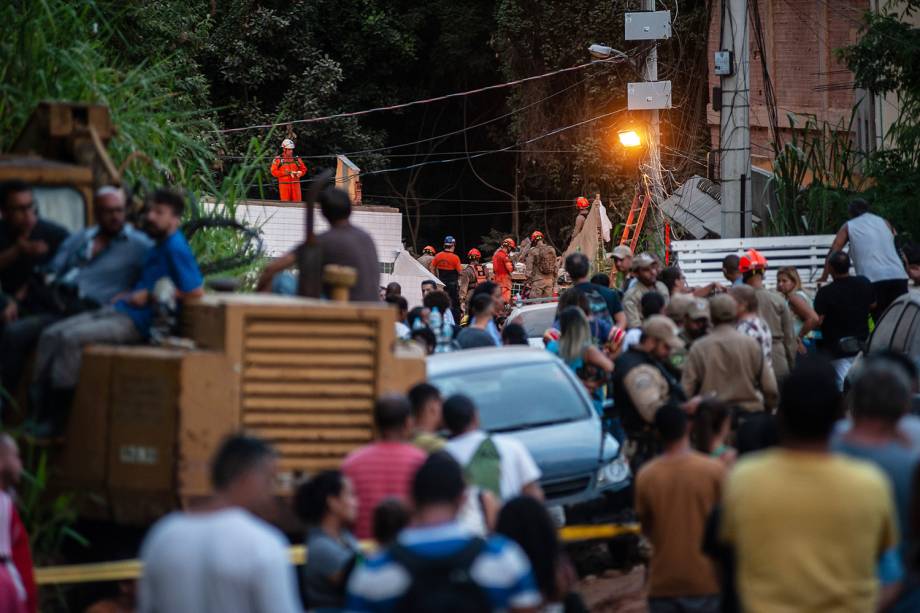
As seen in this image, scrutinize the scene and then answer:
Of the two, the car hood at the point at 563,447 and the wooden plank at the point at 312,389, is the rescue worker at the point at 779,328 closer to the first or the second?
the car hood at the point at 563,447

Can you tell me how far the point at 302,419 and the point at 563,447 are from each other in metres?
3.29

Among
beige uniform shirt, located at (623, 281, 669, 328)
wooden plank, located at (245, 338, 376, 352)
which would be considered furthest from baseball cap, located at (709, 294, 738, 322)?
beige uniform shirt, located at (623, 281, 669, 328)

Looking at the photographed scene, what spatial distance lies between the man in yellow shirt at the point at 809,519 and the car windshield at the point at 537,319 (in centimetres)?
1263

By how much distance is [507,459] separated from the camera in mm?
7836

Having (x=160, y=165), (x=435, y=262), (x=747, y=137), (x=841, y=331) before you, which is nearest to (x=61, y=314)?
(x=160, y=165)

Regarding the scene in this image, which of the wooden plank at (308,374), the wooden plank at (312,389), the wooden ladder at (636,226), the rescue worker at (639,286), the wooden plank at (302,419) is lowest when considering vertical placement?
the wooden plank at (302,419)

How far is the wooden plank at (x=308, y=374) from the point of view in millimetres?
8344

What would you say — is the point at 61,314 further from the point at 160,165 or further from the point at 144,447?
the point at 160,165

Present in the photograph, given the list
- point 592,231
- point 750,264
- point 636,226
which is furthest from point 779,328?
point 592,231

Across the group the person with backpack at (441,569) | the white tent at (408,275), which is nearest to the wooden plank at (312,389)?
the person with backpack at (441,569)

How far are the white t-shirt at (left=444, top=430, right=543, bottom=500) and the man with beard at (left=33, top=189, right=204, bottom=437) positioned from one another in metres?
2.06

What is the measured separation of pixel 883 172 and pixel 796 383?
1570cm

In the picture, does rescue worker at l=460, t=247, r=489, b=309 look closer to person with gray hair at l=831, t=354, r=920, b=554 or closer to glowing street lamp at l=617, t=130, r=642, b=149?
glowing street lamp at l=617, t=130, r=642, b=149

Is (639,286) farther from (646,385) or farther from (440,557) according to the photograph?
(440,557)
